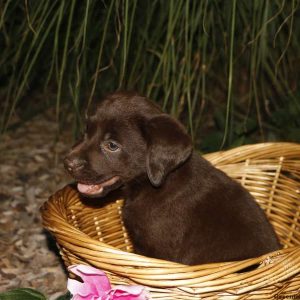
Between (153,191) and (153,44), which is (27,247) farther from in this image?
(153,44)

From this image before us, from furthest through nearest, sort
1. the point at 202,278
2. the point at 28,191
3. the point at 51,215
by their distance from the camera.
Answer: the point at 28,191
the point at 51,215
the point at 202,278

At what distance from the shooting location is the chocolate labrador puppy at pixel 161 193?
244 centimetres

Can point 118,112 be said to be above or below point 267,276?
above

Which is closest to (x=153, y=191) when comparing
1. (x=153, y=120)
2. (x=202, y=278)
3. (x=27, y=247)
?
(x=153, y=120)

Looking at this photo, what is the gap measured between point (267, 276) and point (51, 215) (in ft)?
2.61

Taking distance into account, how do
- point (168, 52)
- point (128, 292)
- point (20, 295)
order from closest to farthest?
point (128, 292) → point (20, 295) → point (168, 52)

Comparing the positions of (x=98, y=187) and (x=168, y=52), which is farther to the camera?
(x=168, y=52)

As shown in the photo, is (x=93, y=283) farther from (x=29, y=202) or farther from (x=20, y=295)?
(x=29, y=202)

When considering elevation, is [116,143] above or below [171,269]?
above

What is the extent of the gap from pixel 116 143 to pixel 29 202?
141 cm

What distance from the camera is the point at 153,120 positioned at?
2.41 m

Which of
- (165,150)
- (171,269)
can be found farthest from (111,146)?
(171,269)

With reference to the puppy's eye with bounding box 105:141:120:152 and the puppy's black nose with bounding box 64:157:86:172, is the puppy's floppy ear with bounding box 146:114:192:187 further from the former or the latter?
the puppy's black nose with bounding box 64:157:86:172

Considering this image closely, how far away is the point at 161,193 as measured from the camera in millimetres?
2549
